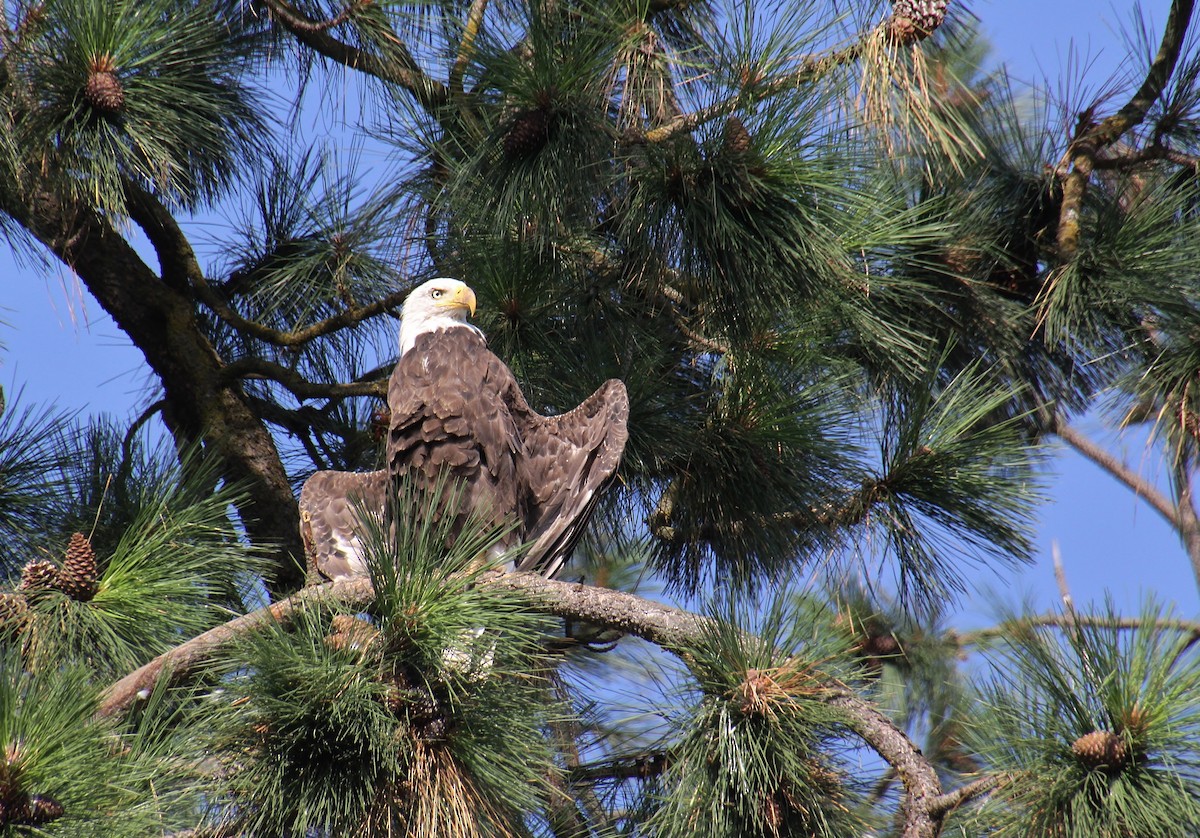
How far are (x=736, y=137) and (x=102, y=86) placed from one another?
1505mm

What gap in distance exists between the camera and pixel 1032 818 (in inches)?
76.3

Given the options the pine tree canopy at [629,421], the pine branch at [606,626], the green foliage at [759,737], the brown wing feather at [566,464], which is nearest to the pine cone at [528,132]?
the pine tree canopy at [629,421]

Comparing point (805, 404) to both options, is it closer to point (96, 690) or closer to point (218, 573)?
point (218, 573)

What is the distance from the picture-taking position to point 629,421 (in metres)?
3.50

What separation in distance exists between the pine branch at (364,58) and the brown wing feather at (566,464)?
0.97 meters

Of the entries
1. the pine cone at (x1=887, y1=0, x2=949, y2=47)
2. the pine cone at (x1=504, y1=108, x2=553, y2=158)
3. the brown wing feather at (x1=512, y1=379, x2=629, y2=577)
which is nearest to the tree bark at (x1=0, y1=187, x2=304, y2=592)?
the brown wing feather at (x1=512, y1=379, x2=629, y2=577)

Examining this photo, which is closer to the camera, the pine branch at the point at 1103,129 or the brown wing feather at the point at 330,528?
the brown wing feather at the point at 330,528

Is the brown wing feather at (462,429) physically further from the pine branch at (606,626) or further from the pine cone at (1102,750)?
the pine cone at (1102,750)

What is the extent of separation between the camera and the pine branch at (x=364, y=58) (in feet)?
11.9

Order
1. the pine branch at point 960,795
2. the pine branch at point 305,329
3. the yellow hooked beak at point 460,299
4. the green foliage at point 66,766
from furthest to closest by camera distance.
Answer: the pine branch at point 305,329
the yellow hooked beak at point 460,299
the pine branch at point 960,795
the green foliage at point 66,766

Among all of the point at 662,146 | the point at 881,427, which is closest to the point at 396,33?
the point at 662,146

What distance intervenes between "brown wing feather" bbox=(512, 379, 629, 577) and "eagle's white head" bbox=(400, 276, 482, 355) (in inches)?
13.7

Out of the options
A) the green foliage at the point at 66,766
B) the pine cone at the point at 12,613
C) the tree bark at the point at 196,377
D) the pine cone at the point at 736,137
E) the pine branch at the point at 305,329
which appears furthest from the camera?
the tree bark at the point at 196,377

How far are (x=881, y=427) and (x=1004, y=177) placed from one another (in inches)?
40.7
